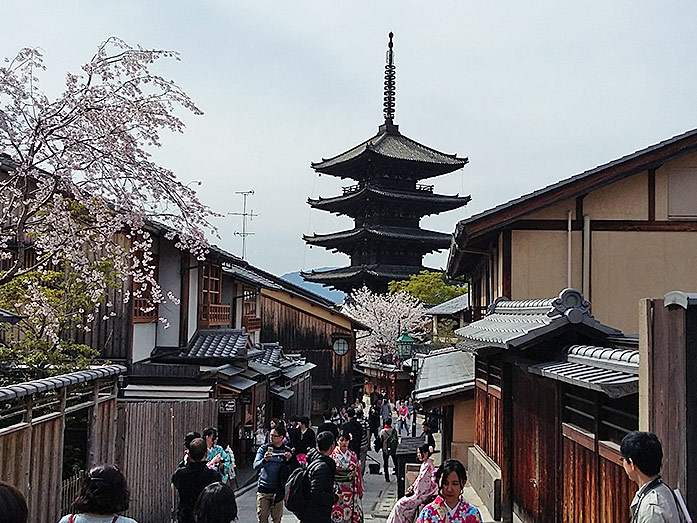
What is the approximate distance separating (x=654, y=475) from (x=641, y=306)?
1636 mm

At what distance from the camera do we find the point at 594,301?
44.6 ft

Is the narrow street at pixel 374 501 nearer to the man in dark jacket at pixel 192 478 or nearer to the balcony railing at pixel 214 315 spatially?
the man in dark jacket at pixel 192 478

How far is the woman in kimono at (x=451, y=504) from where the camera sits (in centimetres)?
598

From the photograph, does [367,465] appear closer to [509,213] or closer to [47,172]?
[509,213]

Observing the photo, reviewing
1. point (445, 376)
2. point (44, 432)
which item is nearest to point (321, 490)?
point (44, 432)

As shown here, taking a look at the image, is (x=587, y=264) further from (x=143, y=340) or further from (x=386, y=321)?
(x=386, y=321)

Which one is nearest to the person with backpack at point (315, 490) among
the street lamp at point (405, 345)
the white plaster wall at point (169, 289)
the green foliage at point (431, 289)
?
the white plaster wall at point (169, 289)

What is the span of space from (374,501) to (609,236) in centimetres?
688

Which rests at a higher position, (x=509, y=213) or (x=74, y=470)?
(x=509, y=213)

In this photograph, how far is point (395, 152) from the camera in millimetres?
51781

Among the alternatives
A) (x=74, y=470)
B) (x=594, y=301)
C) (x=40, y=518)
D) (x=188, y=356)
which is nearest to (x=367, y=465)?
(x=188, y=356)

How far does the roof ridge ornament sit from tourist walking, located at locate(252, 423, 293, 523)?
156 feet

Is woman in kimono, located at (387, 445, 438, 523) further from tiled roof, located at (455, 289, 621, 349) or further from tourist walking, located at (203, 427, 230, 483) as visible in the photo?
tourist walking, located at (203, 427, 230, 483)

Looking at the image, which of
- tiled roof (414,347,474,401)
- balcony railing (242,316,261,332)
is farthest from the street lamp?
tiled roof (414,347,474,401)
